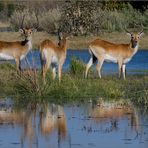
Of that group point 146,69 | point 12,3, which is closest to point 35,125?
point 146,69

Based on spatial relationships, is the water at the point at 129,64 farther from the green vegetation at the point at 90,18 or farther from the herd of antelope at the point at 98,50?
the green vegetation at the point at 90,18

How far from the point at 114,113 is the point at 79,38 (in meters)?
20.3

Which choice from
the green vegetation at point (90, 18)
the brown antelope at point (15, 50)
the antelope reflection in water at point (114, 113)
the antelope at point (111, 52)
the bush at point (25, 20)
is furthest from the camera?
the bush at point (25, 20)

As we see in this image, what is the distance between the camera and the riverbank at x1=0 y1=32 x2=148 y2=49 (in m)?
33.8

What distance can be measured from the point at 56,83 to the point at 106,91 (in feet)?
4.34

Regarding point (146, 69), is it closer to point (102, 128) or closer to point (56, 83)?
point (56, 83)

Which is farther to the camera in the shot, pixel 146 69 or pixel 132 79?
pixel 146 69

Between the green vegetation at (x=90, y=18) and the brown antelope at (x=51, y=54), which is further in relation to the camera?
the green vegetation at (x=90, y=18)

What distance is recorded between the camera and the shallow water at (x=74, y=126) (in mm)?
12469

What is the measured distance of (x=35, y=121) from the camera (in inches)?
571

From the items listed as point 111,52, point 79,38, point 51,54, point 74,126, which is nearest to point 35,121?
point 74,126

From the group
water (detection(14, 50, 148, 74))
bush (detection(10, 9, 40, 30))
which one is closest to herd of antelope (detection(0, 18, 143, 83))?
water (detection(14, 50, 148, 74))

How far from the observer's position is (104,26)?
38031 mm

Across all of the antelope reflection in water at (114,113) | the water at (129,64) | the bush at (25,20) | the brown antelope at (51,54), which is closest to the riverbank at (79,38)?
the water at (129,64)
